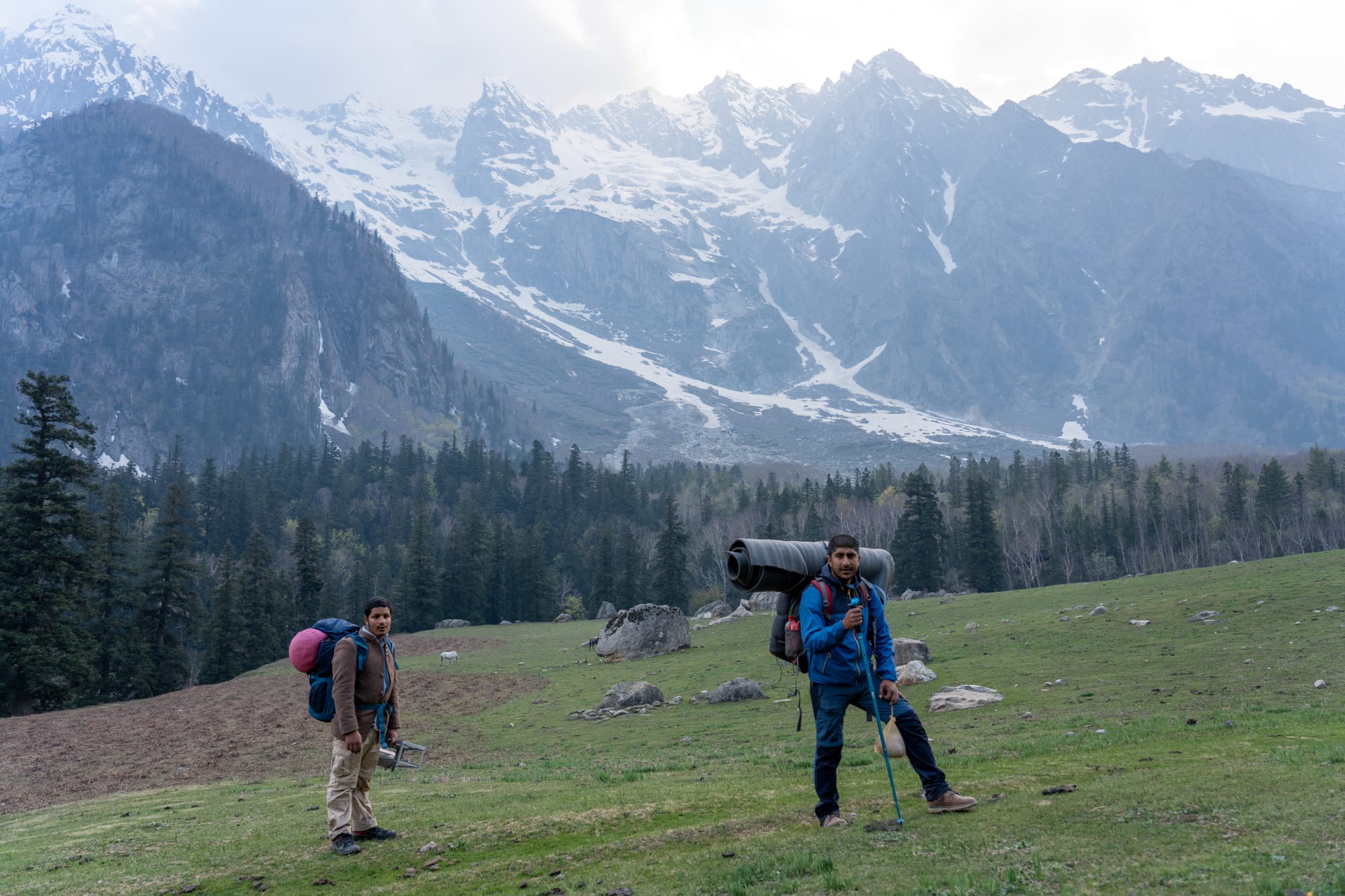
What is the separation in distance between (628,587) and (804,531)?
31.1 metres

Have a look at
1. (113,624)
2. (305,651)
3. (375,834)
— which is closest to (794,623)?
(375,834)

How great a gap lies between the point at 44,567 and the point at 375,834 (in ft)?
142

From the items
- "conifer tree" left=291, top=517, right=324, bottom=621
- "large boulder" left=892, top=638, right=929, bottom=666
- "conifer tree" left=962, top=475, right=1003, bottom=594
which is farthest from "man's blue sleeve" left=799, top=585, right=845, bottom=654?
"conifer tree" left=291, top=517, right=324, bottom=621

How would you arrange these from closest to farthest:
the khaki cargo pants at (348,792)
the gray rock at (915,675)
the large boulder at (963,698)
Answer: the khaki cargo pants at (348,792) → the large boulder at (963,698) → the gray rock at (915,675)

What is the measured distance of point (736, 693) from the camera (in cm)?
3102

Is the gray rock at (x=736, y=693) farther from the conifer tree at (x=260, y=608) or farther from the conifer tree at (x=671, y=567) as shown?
the conifer tree at (x=671, y=567)

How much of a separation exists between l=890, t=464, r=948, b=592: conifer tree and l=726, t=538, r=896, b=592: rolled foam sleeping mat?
268ft

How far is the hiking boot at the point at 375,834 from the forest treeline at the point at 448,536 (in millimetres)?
41541

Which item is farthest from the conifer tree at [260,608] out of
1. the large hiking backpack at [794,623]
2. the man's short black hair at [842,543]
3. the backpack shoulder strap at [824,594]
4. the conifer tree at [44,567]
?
the man's short black hair at [842,543]

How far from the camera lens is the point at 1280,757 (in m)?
12.1

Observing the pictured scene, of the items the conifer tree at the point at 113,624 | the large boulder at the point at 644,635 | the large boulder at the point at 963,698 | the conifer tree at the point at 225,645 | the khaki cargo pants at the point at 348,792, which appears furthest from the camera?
the conifer tree at the point at 225,645

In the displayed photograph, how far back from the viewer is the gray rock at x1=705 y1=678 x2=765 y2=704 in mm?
30875

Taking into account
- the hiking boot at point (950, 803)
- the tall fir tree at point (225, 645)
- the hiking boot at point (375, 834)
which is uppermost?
the hiking boot at point (950, 803)

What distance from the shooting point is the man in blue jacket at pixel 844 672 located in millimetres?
10633
